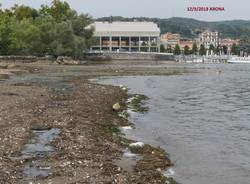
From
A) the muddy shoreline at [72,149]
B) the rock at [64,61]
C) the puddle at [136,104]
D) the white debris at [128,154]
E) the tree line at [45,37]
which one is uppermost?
the tree line at [45,37]

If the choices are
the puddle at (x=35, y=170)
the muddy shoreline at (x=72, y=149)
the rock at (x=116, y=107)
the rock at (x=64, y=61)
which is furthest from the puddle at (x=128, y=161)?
the rock at (x=64, y=61)

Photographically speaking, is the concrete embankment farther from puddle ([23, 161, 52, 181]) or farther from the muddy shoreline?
puddle ([23, 161, 52, 181])

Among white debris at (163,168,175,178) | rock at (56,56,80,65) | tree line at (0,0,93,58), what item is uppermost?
tree line at (0,0,93,58)

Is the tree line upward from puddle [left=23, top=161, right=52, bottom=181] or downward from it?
upward

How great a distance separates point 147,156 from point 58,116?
10516 mm

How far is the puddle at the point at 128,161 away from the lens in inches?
742

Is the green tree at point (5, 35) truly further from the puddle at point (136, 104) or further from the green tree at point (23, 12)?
the puddle at point (136, 104)

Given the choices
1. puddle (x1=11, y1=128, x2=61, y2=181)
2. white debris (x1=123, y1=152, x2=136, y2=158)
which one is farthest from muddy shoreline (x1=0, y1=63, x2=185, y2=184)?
white debris (x1=123, y1=152, x2=136, y2=158)

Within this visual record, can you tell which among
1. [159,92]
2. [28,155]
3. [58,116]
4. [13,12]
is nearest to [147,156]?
[28,155]

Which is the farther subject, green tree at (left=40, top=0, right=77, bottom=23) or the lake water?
green tree at (left=40, top=0, right=77, bottom=23)

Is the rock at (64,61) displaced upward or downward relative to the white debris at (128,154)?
downward

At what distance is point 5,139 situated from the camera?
72.0ft

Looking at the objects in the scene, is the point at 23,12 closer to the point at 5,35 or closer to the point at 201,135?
the point at 5,35

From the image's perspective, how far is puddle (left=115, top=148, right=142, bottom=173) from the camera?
18.8 metres
